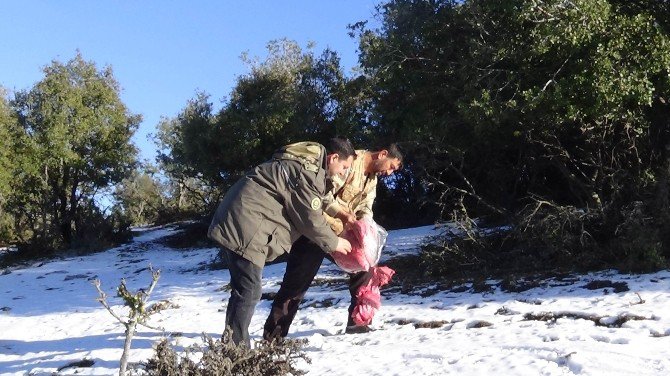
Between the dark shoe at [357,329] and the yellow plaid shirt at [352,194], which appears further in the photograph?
the dark shoe at [357,329]

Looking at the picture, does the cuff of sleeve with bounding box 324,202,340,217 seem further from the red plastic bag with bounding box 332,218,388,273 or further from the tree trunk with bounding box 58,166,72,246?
the tree trunk with bounding box 58,166,72,246

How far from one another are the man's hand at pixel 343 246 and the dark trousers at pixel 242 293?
0.60m

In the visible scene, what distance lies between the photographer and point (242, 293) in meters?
4.43

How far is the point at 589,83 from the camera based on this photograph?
24.5 ft

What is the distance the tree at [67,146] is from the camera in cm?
1950

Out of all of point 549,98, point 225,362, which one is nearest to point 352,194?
point 225,362

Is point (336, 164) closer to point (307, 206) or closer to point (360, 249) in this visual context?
point (307, 206)

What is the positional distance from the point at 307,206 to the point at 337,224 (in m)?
0.77

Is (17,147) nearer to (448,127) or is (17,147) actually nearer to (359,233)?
(448,127)

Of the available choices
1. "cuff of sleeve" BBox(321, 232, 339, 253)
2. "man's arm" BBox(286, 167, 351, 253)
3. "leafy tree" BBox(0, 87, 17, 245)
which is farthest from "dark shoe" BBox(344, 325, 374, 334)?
"leafy tree" BBox(0, 87, 17, 245)

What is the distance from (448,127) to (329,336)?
4.28 meters

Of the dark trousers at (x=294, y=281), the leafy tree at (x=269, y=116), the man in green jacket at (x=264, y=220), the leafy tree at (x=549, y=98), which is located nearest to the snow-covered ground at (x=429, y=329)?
the dark trousers at (x=294, y=281)

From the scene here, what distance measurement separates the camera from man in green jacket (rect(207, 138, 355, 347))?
439 cm

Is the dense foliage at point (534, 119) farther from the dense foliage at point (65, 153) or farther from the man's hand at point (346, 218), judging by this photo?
the dense foliage at point (65, 153)
